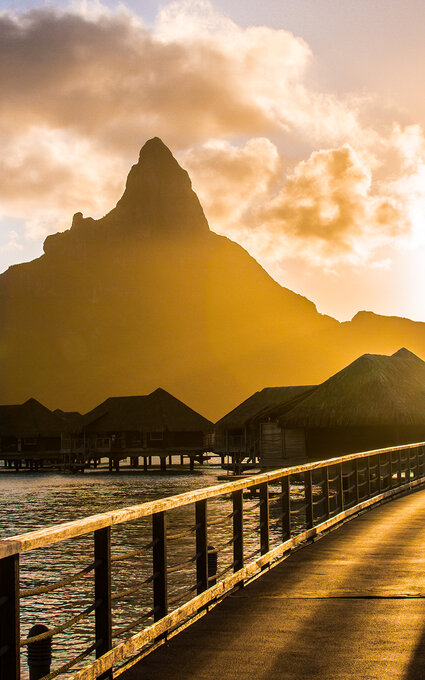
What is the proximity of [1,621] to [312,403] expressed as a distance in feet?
131

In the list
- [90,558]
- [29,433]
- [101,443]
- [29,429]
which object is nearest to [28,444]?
[29,429]

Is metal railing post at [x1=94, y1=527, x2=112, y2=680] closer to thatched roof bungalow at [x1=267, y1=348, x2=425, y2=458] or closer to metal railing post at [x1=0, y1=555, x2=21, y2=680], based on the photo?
metal railing post at [x1=0, y1=555, x2=21, y2=680]

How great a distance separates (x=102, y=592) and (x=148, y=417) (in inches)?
2680

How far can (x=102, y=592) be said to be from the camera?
16.0 ft

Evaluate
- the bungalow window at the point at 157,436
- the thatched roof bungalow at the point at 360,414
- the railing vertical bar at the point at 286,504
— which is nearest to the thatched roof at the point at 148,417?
the bungalow window at the point at 157,436

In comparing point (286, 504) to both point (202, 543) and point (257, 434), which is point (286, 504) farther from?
point (257, 434)

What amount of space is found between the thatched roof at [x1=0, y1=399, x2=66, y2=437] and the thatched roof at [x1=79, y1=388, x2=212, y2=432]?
10.6ft

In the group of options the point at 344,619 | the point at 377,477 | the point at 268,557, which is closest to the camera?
the point at 344,619

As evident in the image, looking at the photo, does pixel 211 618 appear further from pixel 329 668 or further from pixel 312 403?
pixel 312 403

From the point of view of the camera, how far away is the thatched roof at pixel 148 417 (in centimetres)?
7194

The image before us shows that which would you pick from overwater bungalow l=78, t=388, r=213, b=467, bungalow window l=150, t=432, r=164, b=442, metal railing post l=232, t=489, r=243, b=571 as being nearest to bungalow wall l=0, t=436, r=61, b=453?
overwater bungalow l=78, t=388, r=213, b=467

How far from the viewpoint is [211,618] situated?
6.74m

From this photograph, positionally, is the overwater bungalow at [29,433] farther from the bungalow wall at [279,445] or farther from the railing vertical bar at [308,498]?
the railing vertical bar at [308,498]

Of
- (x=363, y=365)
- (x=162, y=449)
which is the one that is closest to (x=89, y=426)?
(x=162, y=449)
